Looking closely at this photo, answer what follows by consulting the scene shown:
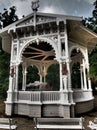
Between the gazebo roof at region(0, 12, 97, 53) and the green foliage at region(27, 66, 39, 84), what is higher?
the gazebo roof at region(0, 12, 97, 53)

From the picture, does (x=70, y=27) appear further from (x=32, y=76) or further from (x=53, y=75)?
(x=53, y=75)

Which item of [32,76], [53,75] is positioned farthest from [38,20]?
[53,75]

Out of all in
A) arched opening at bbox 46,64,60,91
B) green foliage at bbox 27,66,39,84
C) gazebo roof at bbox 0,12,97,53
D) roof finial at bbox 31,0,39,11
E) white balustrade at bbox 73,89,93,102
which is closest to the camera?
gazebo roof at bbox 0,12,97,53

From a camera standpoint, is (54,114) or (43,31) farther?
(43,31)

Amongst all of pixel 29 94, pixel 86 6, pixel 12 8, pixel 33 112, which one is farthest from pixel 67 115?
pixel 12 8

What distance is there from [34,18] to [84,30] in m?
3.46

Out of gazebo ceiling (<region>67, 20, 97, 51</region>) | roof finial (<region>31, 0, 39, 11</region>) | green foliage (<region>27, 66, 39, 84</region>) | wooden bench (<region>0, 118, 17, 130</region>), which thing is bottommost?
wooden bench (<region>0, 118, 17, 130</region>)

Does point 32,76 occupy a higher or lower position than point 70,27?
lower

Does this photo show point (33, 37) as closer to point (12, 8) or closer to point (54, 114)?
point (54, 114)

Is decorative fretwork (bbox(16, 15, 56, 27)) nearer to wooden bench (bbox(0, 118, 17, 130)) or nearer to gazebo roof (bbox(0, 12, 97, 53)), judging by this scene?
gazebo roof (bbox(0, 12, 97, 53))

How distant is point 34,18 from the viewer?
31.2 ft

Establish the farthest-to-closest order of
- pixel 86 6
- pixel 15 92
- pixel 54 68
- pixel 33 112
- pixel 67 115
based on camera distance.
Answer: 1. pixel 86 6
2. pixel 54 68
3. pixel 15 92
4. pixel 33 112
5. pixel 67 115

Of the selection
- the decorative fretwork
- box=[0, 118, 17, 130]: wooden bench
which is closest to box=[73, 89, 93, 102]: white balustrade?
the decorative fretwork

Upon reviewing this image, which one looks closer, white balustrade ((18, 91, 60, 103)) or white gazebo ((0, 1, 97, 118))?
white gazebo ((0, 1, 97, 118))
